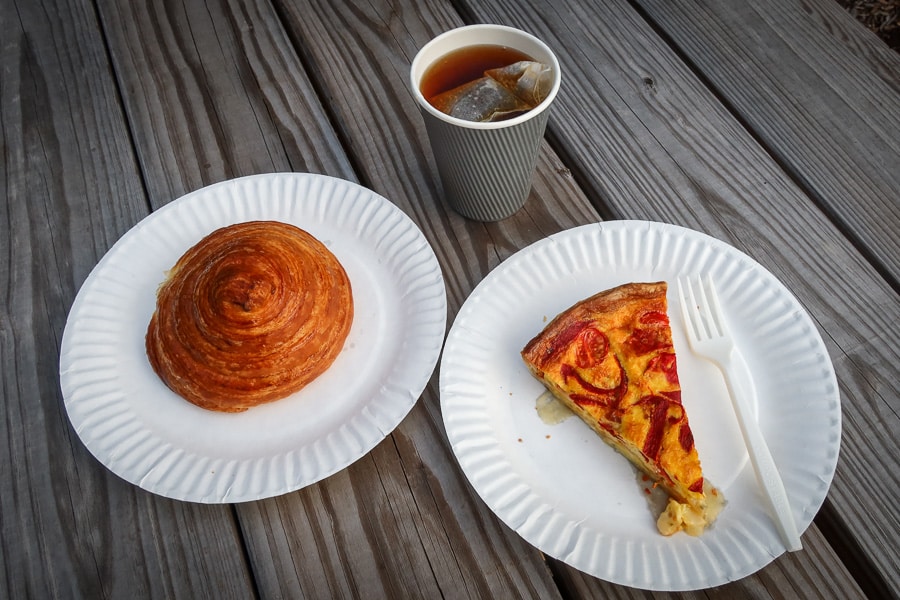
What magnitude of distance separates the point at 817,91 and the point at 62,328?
2.17m

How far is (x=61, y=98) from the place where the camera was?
2.04 meters

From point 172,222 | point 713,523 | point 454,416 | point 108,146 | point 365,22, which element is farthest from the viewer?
point 365,22

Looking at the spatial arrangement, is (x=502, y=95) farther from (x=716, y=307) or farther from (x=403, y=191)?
(x=716, y=307)

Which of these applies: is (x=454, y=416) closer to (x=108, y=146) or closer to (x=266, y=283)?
(x=266, y=283)

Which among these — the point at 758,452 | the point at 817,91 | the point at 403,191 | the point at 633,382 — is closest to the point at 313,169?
the point at 403,191

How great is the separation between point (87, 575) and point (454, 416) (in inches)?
33.1

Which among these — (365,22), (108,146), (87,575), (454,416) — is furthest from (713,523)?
(108,146)

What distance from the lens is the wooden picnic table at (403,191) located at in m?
1.33

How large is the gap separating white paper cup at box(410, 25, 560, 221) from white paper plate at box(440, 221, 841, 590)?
19cm

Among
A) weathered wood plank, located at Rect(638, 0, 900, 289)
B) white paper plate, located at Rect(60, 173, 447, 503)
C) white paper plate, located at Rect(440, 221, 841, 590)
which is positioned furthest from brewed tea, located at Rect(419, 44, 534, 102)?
weathered wood plank, located at Rect(638, 0, 900, 289)

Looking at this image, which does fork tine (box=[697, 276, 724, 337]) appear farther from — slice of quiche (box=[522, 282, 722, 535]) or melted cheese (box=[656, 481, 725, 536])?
melted cheese (box=[656, 481, 725, 536])

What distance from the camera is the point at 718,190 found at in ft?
5.66

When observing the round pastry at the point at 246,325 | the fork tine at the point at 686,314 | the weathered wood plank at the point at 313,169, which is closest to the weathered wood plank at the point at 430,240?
the weathered wood plank at the point at 313,169

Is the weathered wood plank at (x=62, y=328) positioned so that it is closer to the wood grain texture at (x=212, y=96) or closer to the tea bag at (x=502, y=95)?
the wood grain texture at (x=212, y=96)
